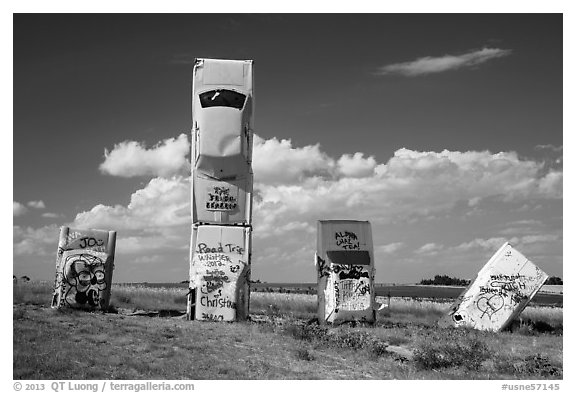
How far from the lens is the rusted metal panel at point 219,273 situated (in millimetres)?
20578

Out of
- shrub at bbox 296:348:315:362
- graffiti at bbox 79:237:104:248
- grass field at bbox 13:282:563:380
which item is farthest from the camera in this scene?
graffiti at bbox 79:237:104:248

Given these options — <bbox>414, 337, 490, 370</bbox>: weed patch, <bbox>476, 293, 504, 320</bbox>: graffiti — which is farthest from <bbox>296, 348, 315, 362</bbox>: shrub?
<bbox>476, 293, 504, 320</bbox>: graffiti

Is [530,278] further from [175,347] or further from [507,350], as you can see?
[175,347]

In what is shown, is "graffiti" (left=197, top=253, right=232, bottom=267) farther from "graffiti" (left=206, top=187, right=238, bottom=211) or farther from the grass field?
the grass field

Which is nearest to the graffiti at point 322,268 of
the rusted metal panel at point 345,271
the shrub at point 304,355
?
the rusted metal panel at point 345,271

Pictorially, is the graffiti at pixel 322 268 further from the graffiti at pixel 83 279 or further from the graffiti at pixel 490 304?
the graffiti at pixel 83 279

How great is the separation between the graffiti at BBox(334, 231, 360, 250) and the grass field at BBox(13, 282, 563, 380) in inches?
130

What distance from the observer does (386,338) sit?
1855cm

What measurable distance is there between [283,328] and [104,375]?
816cm

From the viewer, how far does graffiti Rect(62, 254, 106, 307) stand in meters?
21.0

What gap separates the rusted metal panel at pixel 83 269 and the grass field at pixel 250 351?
0.97 meters

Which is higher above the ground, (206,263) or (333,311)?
(206,263)

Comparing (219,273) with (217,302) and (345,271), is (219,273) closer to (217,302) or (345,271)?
(217,302)

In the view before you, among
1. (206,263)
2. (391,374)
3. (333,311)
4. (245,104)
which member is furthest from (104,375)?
(245,104)
